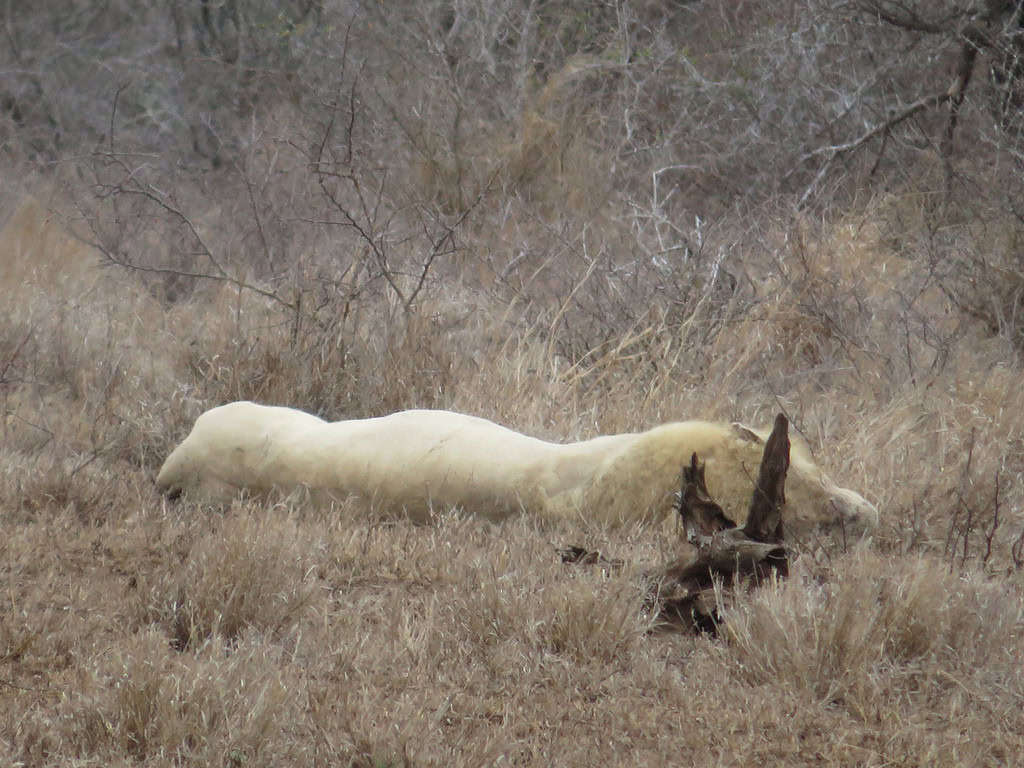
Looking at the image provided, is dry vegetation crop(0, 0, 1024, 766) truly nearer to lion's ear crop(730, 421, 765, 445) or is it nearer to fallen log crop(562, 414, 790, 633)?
fallen log crop(562, 414, 790, 633)

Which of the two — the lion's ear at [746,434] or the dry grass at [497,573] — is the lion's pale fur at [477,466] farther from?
the dry grass at [497,573]

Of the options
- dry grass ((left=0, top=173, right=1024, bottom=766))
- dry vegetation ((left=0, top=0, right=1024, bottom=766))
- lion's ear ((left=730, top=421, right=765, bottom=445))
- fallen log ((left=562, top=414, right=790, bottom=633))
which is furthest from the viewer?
lion's ear ((left=730, top=421, right=765, bottom=445))

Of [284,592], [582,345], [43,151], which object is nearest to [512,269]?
[582,345]

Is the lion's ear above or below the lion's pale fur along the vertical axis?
above

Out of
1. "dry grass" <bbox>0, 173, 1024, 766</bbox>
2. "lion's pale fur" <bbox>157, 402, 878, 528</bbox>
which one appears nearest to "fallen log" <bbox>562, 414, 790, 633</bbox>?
"dry grass" <bbox>0, 173, 1024, 766</bbox>

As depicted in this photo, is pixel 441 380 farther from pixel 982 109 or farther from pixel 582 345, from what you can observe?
pixel 982 109

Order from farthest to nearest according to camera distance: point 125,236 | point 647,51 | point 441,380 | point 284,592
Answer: point 647,51 < point 125,236 < point 441,380 < point 284,592

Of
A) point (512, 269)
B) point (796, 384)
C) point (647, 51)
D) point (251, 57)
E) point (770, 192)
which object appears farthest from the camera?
point (251, 57)

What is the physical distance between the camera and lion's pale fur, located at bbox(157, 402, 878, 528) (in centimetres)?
383

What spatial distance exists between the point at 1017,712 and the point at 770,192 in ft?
26.6

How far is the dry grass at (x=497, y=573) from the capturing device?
8.67ft

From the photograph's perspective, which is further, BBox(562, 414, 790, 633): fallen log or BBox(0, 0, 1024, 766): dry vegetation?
BBox(562, 414, 790, 633): fallen log

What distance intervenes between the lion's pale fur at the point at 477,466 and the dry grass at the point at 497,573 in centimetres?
11

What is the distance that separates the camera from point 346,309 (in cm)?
578
